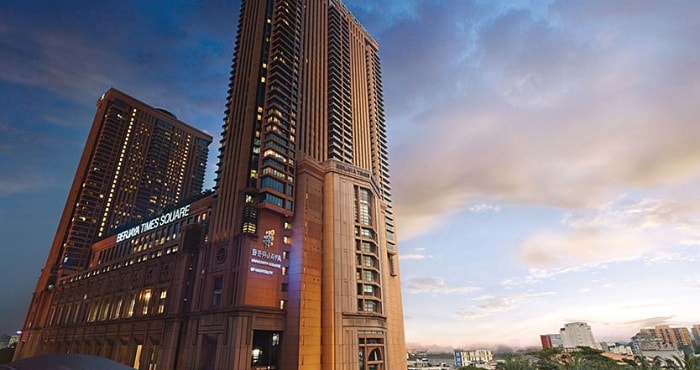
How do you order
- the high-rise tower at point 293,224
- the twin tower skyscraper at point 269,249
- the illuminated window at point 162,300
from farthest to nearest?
1. the illuminated window at point 162,300
2. the twin tower skyscraper at point 269,249
3. the high-rise tower at point 293,224

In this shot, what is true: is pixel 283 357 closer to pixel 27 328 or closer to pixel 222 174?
pixel 222 174

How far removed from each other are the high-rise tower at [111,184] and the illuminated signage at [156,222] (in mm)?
27194

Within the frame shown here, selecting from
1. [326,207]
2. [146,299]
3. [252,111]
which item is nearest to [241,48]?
[252,111]

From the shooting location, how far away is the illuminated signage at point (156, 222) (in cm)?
10493

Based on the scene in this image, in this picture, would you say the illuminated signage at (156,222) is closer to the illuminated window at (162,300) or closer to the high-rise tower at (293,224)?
the illuminated window at (162,300)

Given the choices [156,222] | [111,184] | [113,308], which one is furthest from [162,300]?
[111,184]

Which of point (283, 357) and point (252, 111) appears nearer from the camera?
point (283, 357)

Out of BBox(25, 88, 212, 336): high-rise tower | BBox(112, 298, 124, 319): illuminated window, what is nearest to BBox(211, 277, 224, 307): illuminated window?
BBox(112, 298, 124, 319): illuminated window

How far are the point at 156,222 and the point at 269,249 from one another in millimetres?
58591

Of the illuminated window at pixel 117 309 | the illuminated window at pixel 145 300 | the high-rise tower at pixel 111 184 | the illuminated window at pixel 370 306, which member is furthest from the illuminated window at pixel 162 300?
the high-rise tower at pixel 111 184

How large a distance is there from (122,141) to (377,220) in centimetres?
15291

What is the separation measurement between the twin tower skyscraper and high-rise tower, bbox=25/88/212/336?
1.92m

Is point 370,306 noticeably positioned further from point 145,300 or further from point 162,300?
point 145,300

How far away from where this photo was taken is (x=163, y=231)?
4321 inches
